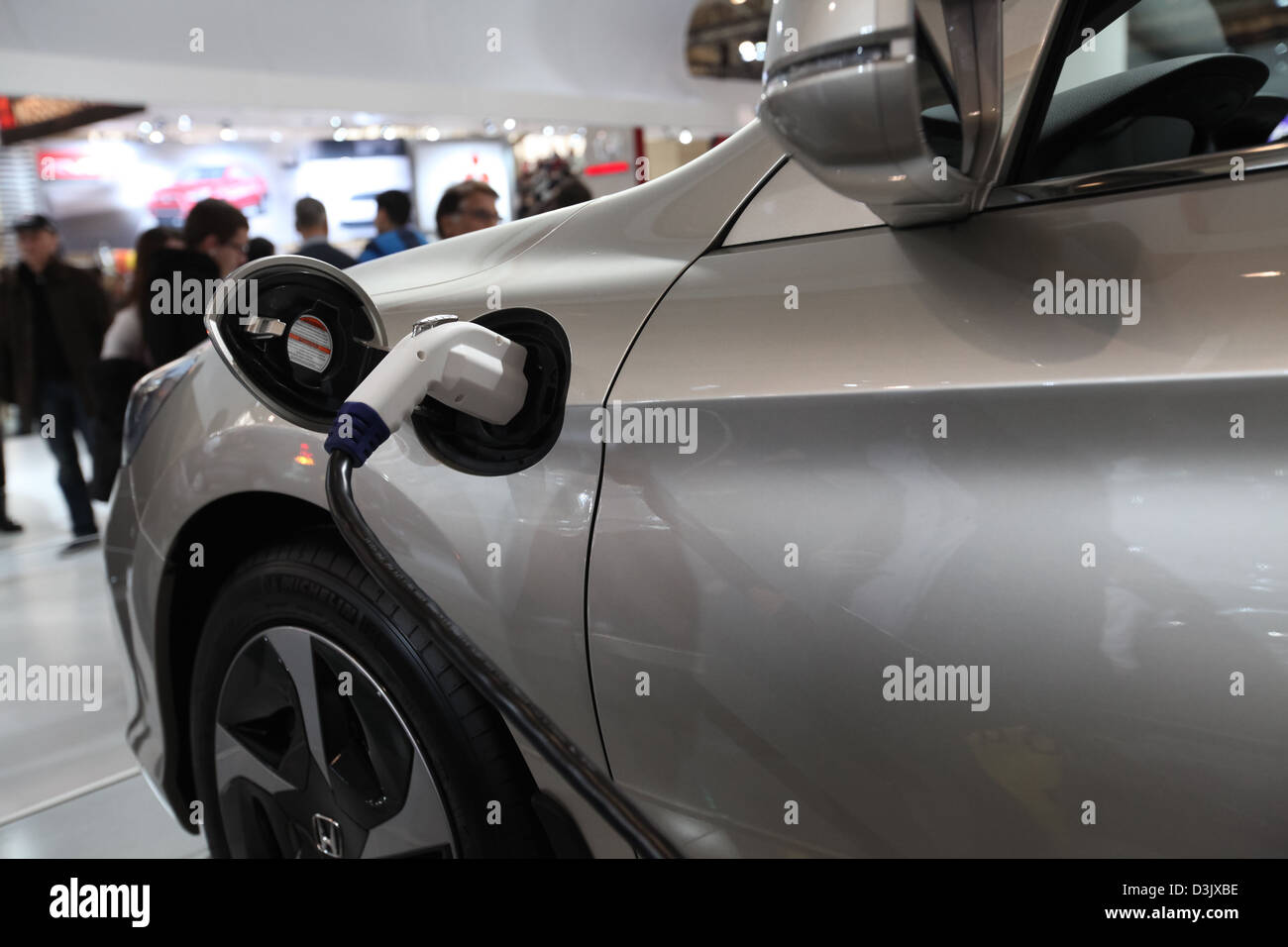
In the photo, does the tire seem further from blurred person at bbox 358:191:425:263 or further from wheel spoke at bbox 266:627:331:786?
blurred person at bbox 358:191:425:263

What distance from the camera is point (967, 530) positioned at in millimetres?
787

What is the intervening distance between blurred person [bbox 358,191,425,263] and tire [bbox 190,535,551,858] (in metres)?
2.83

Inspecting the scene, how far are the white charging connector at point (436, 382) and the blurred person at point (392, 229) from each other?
124 inches

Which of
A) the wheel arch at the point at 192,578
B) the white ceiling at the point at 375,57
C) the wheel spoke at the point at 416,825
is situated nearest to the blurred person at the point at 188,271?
the wheel arch at the point at 192,578

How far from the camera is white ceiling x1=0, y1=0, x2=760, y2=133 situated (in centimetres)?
629

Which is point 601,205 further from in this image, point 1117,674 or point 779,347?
point 1117,674

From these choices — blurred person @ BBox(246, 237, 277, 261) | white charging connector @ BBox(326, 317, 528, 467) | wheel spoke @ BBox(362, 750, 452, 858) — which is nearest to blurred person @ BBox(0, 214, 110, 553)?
blurred person @ BBox(246, 237, 277, 261)

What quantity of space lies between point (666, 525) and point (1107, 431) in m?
0.39

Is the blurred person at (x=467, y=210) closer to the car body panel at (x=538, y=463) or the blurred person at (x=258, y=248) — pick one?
the blurred person at (x=258, y=248)

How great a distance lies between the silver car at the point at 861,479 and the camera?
71 centimetres

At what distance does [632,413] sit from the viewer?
3.27ft

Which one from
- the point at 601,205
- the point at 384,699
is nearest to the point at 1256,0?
the point at 601,205

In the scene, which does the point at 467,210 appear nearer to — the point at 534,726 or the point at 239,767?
the point at 239,767

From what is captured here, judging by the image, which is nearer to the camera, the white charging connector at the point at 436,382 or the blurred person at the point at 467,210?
the white charging connector at the point at 436,382
